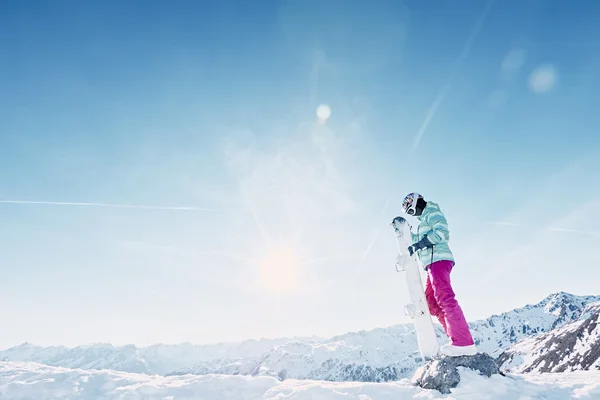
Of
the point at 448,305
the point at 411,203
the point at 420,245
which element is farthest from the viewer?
the point at 411,203

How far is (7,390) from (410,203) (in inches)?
359

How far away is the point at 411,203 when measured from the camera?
852cm

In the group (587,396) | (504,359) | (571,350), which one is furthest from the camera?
(504,359)

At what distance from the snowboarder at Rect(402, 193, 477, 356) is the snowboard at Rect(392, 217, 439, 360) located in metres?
0.25

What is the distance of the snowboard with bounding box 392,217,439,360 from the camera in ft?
26.3

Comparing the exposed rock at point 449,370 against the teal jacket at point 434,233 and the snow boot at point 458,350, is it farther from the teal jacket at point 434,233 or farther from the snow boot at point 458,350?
the teal jacket at point 434,233

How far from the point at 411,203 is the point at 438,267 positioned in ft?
5.25

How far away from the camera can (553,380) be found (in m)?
7.14

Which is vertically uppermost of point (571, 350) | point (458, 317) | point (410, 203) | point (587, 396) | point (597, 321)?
point (597, 321)

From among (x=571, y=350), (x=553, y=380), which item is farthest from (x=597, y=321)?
(x=553, y=380)

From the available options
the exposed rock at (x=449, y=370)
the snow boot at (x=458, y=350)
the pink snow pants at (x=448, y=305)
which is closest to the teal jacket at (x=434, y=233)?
the pink snow pants at (x=448, y=305)

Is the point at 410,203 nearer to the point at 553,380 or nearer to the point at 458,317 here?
the point at 458,317

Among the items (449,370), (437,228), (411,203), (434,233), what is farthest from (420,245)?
(449,370)

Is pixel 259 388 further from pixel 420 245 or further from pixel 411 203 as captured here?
pixel 411 203
